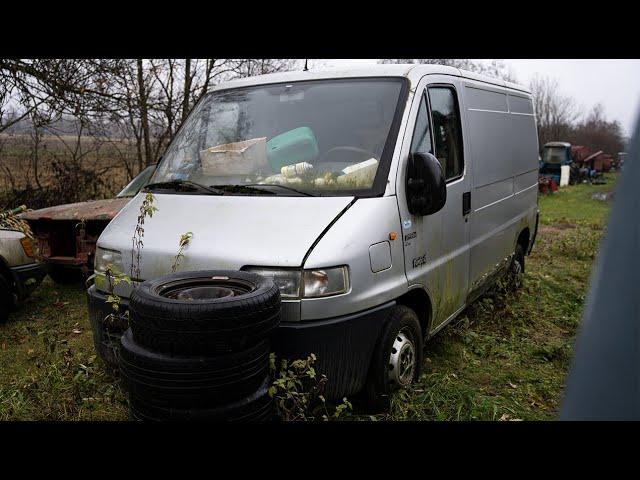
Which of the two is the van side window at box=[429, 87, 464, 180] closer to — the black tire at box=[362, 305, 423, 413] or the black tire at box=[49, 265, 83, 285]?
the black tire at box=[362, 305, 423, 413]

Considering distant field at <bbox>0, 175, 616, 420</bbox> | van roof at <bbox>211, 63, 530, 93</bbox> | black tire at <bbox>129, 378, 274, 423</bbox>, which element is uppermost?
van roof at <bbox>211, 63, 530, 93</bbox>

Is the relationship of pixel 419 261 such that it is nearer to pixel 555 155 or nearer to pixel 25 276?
pixel 25 276

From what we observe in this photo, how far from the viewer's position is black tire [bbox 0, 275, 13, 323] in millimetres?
5809

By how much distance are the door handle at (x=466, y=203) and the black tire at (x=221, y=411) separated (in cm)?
246

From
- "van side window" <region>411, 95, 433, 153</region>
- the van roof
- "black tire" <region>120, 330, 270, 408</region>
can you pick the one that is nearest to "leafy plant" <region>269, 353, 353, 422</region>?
"black tire" <region>120, 330, 270, 408</region>

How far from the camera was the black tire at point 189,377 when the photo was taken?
2574 millimetres

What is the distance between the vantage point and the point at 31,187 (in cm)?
1091

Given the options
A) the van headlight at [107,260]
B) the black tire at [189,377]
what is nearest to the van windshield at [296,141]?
the van headlight at [107,260]

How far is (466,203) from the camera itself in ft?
14.9

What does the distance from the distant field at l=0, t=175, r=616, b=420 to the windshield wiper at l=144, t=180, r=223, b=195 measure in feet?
4.43

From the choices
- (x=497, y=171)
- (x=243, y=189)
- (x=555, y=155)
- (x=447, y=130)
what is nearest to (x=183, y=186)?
(x=243, y=189)

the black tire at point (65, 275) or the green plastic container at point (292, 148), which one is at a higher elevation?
the green plastic container at point (292, 148)

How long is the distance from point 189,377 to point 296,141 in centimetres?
195

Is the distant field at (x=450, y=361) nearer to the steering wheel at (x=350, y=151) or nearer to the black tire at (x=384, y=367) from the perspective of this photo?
the black tire at (x=384, y=367)
